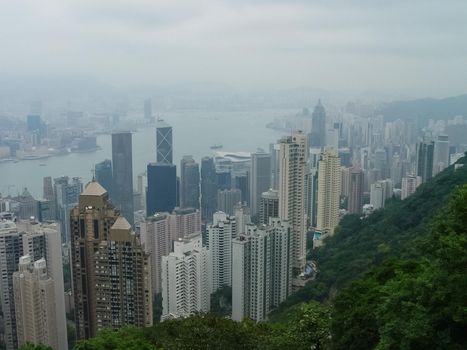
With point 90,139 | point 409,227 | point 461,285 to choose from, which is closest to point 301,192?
point 409,227

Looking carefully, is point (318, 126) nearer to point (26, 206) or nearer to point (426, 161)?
point (426, 161)

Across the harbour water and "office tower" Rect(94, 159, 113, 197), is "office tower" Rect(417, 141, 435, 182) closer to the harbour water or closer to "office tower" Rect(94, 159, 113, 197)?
the harbour water

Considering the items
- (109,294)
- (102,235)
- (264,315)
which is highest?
(102,235)

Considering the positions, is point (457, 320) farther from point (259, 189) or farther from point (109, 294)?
point (259, 189)

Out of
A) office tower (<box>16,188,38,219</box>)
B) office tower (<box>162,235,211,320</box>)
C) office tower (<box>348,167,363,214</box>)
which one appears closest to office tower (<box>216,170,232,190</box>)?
office tower (<box>348,167,363,214</box>)

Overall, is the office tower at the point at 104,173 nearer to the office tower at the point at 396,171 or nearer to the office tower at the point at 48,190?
the office tower at the point at 48,190

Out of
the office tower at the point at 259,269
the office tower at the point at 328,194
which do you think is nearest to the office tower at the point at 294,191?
the office tower at the point at 328,194
